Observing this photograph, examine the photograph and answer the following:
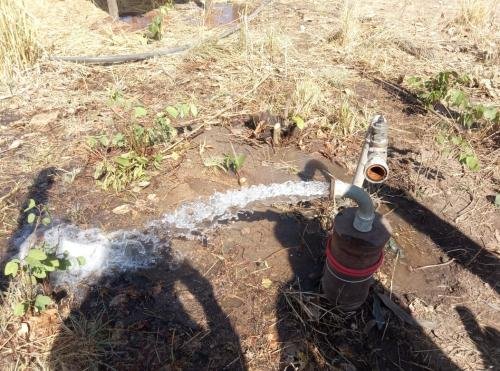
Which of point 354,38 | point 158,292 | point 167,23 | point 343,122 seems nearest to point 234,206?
point 158,292

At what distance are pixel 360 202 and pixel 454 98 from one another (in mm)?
2179

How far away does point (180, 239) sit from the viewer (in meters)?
2.56

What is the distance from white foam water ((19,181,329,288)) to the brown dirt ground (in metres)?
0.09

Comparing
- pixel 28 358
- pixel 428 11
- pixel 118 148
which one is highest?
pixel 428 11

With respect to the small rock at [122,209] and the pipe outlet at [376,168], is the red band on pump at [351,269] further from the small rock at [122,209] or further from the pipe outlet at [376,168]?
the small rock at [122,209]

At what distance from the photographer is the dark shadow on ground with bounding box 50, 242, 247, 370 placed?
6.27ft

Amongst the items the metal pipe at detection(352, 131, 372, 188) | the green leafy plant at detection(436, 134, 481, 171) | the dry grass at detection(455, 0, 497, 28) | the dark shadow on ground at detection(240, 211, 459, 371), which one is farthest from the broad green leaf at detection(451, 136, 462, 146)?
the dry grass at detection(455, 0, 497, 28)

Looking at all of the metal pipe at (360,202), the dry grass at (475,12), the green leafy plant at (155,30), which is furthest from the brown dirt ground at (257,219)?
the dry grass at (475,12)

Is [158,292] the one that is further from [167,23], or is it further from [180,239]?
[167,23]

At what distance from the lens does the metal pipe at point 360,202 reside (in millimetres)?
1785

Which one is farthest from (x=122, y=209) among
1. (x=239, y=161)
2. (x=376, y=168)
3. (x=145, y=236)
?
(x=376, y=168)

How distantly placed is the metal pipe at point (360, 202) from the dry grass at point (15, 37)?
401 centimetres

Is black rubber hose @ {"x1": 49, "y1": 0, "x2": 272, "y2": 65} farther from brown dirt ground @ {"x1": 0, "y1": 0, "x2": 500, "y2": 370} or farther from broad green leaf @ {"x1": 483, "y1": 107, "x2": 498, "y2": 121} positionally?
broad green leaf @ {"x1": 483, "y1": 107, "x2": 498, "y2": 121}

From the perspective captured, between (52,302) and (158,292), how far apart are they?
574 mm
